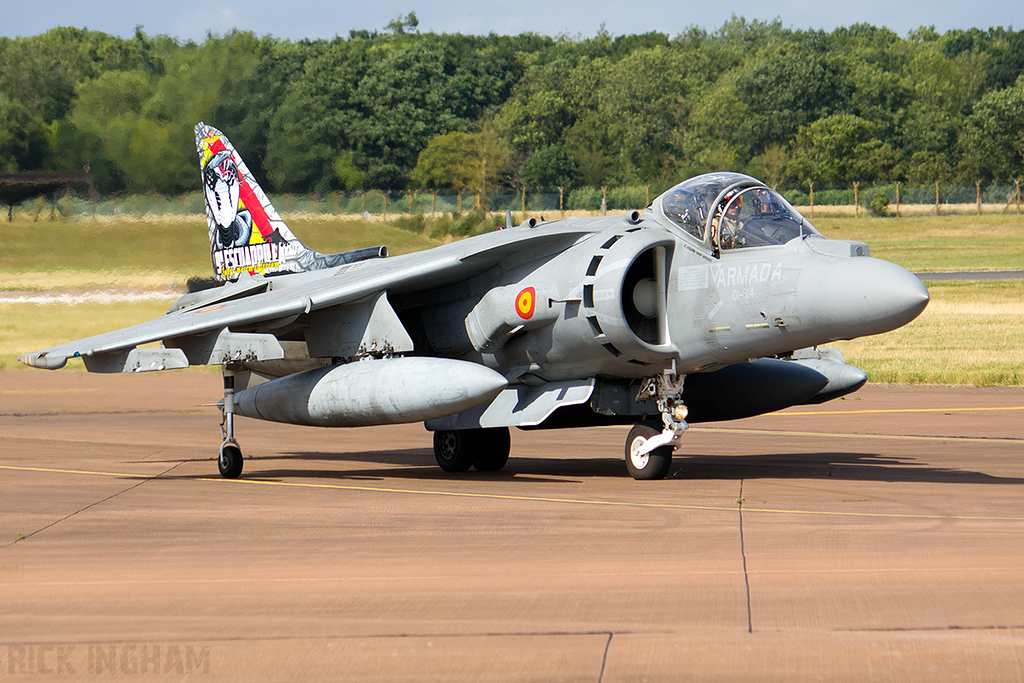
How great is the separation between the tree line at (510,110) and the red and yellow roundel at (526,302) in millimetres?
16264

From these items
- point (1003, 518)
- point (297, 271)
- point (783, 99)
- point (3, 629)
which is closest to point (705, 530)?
point (1003, 518)

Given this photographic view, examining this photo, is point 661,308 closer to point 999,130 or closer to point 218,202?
point 218,202

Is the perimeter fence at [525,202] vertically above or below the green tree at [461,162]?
below

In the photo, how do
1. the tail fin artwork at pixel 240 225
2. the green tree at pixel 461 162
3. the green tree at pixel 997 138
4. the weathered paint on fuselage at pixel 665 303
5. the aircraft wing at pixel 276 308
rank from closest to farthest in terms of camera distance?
1. the weathered paint on fuselage at pixel 665 303
2. the aircraft wing at pixel 276 308
3. the tail fin artwork at pixel 240 225
4. the green tree at pixel 461 162
5. the green tree at pixel 997 138

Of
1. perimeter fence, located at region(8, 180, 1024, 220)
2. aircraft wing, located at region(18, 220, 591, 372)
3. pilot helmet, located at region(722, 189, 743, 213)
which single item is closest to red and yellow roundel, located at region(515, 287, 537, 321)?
aircraft wing, located at region(18, 220, 591, 372)

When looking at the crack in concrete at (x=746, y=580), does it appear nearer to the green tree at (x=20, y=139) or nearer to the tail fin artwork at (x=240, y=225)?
the tail fin artwork at (x=240, y=225)

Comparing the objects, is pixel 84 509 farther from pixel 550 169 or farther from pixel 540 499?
pixel 550 169

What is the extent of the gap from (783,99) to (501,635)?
7775cm

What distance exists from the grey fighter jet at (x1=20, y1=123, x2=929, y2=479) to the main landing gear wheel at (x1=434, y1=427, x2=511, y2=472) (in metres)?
0.02

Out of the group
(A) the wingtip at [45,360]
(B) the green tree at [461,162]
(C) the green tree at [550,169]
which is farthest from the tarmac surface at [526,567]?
(C) the green tree at [550,169]

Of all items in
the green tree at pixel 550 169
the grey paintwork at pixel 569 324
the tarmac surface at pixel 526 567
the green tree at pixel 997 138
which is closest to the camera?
the tarmac surface at pixel 526 567

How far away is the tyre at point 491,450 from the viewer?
559 inches

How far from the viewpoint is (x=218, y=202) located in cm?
1677

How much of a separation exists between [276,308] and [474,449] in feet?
10.2
